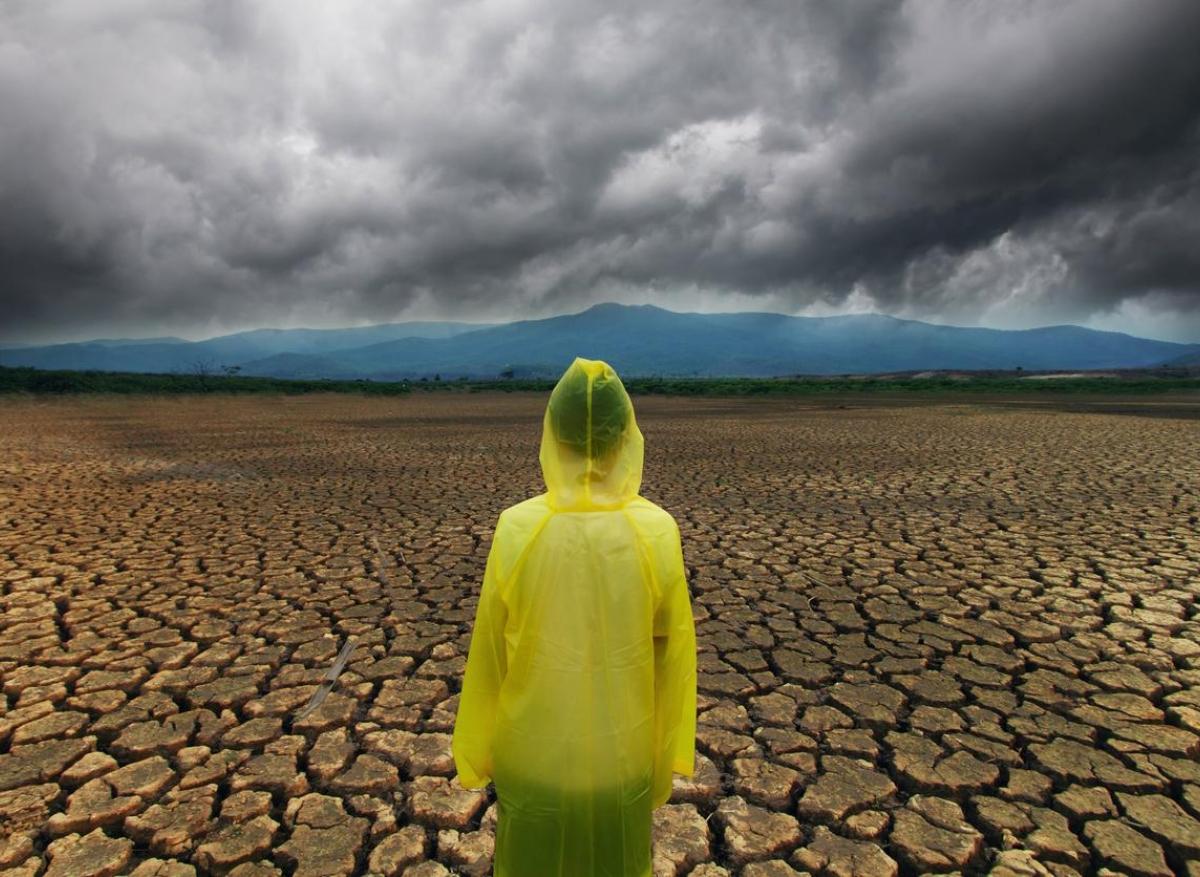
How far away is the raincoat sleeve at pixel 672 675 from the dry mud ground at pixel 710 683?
862mm

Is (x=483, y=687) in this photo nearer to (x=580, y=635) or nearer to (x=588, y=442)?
(x=580, y=635)

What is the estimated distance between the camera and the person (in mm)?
1135

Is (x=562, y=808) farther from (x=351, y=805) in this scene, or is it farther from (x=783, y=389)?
(x=783, y=389)

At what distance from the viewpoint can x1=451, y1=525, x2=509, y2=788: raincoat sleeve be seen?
47.4 inches

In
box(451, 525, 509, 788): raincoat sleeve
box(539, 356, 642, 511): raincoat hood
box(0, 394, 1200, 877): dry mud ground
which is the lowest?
box(0, 394, 1200, 877): dry mud ground

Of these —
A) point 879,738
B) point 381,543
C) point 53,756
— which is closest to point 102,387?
point 381,543

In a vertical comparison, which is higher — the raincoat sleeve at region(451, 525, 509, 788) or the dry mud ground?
the raincoat sleeve at region(451, 525, 509, 788)

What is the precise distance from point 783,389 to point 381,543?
45.4 m

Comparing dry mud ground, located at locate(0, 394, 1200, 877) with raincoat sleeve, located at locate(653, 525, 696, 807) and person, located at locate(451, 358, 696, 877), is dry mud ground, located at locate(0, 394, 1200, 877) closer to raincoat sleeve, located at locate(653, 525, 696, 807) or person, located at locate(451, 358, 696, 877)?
raincoat sleeve, located at locate(653, 525, 696, 807)

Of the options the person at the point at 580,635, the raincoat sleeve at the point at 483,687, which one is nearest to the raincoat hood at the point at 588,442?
the person at the point at 580,635

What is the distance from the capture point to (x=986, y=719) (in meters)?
2.69

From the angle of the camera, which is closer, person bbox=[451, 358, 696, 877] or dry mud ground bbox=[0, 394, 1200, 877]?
person bbox=[451, 358, 696, 877]

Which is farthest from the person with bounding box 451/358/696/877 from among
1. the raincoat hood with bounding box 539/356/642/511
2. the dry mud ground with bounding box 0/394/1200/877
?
the dry mud ground with bounding box 0/394/1200/877

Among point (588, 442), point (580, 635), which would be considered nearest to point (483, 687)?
point (580, 635)
